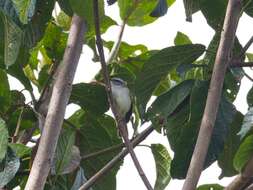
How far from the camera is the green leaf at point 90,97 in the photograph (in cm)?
196

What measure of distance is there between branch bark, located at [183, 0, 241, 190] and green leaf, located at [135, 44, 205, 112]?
0.33 meters

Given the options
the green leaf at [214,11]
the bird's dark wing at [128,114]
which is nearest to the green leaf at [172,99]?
the green leaf at [214,11]

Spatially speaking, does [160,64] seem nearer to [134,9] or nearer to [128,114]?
[134,9]

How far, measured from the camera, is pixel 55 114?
143 cm

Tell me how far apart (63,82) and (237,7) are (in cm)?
44

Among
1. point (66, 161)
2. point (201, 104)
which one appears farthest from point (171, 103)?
point (66, 161)

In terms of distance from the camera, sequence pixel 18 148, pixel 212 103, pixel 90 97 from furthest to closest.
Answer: pixel 90 97
pixel 18 148
pixel 212 103

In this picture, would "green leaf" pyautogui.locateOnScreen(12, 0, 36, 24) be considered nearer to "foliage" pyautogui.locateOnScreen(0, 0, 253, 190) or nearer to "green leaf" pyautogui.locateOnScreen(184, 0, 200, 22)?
"foliage" pyautogui.locateOnScreen(0, 0, 253, 190)

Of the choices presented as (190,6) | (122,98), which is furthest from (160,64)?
(122,98)

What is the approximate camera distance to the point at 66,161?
5.45ft

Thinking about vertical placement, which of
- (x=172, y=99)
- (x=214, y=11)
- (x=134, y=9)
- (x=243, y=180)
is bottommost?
(x=243, y=180)

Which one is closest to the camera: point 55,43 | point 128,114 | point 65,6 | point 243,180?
point 243,180

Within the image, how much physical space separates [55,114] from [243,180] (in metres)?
0.48

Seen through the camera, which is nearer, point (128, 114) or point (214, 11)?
point (214, 11)
